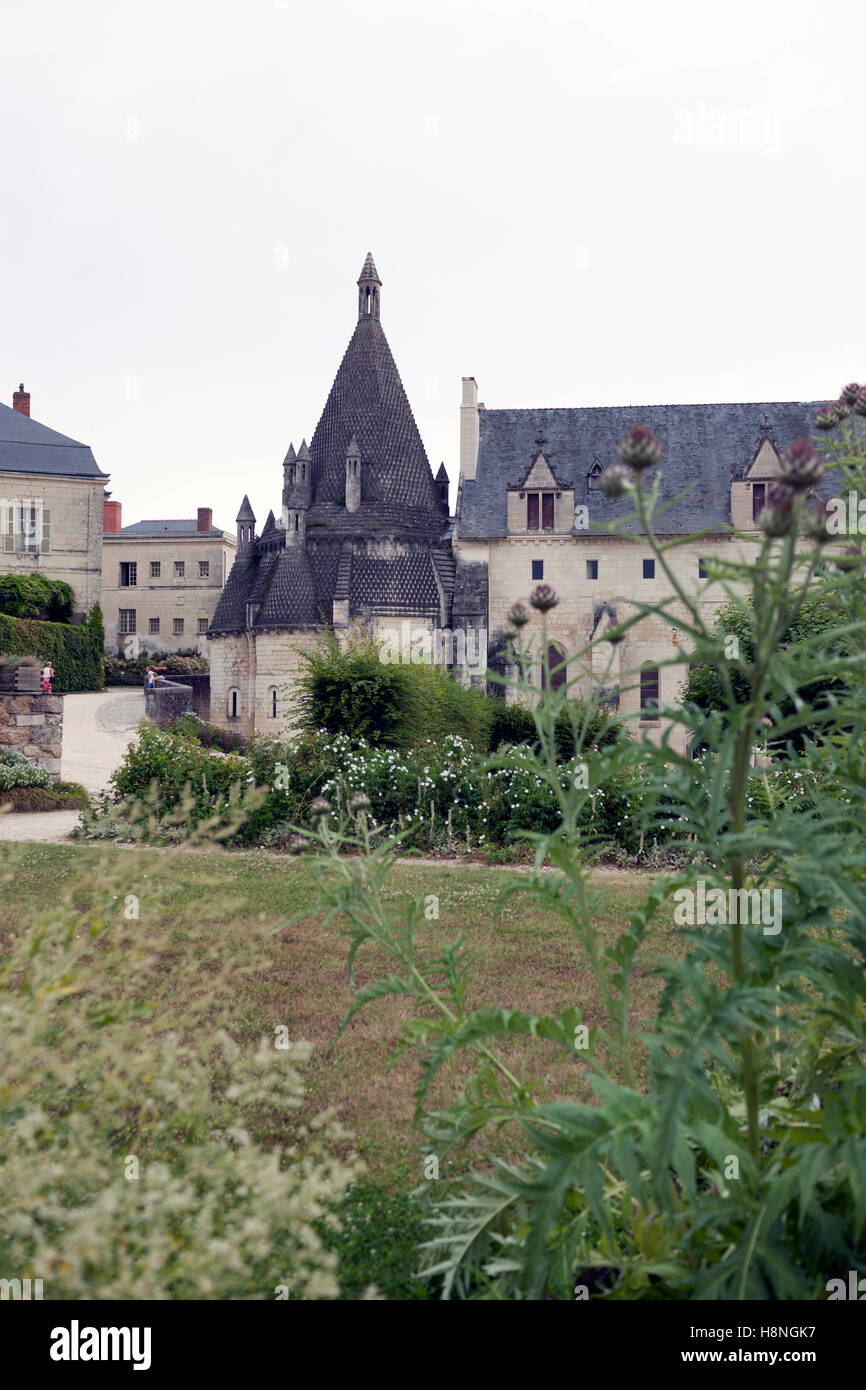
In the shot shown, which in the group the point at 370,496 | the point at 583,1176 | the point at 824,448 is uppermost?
the point at 370,496

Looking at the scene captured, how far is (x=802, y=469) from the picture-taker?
1.75 meters

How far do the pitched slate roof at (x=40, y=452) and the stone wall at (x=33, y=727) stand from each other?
26.9 metres

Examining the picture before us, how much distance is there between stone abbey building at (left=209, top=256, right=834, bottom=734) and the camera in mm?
32625

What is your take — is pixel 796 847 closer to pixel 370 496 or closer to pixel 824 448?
pixel 824 448

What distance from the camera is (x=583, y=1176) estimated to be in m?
1.87

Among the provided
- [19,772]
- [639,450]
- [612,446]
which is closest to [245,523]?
[612,446]

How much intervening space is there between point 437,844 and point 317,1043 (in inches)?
294

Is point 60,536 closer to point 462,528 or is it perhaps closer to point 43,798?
point 462,528

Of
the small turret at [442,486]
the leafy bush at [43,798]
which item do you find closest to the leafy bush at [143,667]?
the small turret at [442,486]

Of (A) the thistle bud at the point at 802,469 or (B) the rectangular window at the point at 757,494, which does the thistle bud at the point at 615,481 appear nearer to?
(A) the thistle bud at the point at 802,469

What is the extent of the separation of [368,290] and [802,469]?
3919 centimetres

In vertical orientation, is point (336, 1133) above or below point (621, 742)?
below
